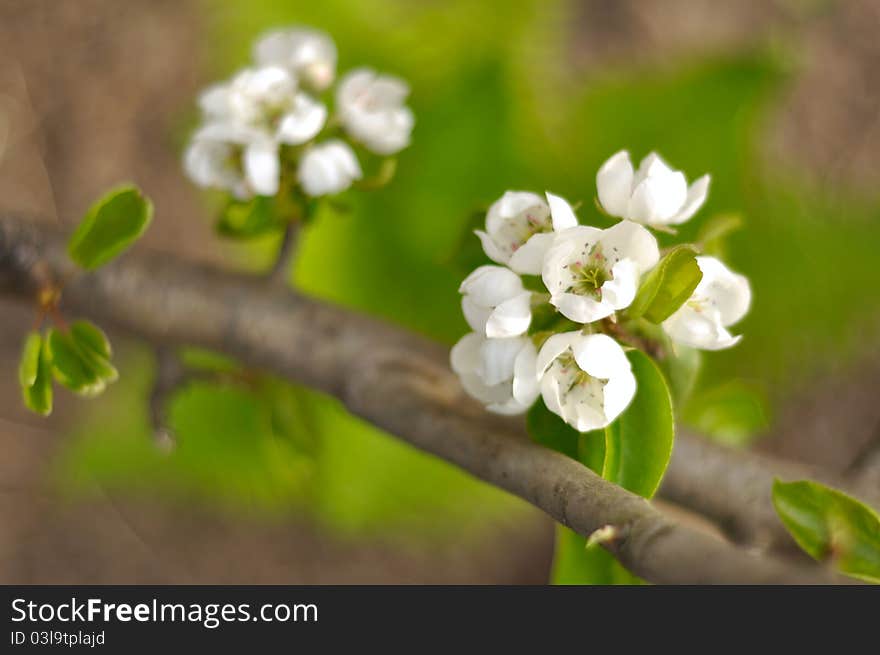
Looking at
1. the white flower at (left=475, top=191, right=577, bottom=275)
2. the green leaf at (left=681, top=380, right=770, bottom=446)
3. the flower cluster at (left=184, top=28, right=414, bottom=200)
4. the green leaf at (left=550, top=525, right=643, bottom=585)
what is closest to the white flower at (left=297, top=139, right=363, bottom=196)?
the flower cluster at (left=184, top=28, right=414, bottom=200)

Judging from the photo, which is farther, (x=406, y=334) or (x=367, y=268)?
(x=367, y=268)

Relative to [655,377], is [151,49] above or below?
above

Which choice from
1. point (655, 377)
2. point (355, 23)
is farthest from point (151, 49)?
point (655, 377)

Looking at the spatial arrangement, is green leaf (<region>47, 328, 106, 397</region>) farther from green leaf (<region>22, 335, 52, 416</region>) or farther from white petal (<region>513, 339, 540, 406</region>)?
white petal (<region>513, 339, 540, 406</region>)

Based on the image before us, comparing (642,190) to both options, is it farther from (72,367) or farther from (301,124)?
(72,367)
